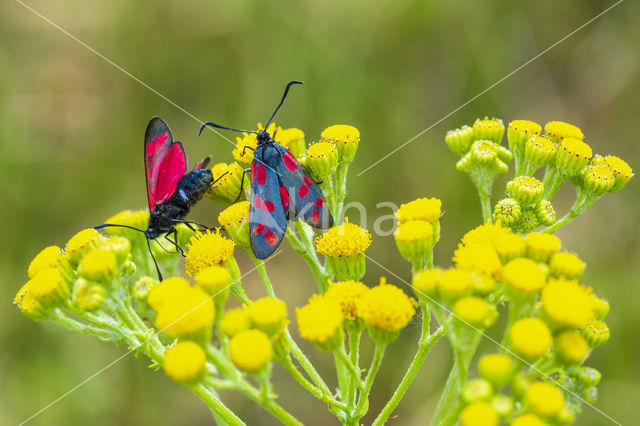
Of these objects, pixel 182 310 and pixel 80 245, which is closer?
pixel 182 310

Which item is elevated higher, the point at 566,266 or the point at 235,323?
the point at 566,266

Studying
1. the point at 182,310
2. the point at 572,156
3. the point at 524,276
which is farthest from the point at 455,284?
the point at 572,156

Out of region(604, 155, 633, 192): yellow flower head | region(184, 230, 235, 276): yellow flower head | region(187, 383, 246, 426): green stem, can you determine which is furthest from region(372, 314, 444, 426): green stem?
region(604, 155, 633, 192): yellow flower head

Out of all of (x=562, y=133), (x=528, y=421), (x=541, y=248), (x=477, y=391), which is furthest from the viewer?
(x=562, y=133)

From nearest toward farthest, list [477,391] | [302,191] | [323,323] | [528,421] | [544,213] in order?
[528,421]
[477,391]
[323,323]
[544,213]
[302,191]

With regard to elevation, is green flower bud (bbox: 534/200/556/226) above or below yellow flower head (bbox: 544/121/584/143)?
below

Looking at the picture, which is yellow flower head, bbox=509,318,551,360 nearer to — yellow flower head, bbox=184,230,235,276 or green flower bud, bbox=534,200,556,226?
green flower bud, bbox=534,200,556,226

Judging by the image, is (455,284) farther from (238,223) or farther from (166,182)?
(166,182)
